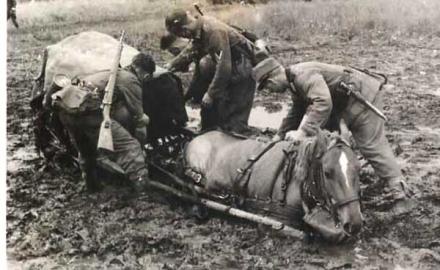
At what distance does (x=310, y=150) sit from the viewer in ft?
11.4

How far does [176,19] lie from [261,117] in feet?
3.01

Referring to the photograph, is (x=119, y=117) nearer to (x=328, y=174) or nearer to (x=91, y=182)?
(x=91, y=182)

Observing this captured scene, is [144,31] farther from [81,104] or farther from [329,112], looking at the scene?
[329,112]

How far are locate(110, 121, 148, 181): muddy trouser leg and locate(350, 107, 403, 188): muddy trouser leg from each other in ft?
3.94

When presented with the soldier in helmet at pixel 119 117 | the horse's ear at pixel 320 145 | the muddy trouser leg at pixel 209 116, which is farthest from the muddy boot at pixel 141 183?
the horse's ear at pixel 320 145

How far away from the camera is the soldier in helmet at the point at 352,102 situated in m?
3.91

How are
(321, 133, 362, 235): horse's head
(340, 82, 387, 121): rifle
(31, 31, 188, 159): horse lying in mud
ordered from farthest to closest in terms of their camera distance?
(31, 31, 188, 159): horse lying in mud < (340, 82, 387, 121): rifle < (321, 133, 362, 235): horse's head

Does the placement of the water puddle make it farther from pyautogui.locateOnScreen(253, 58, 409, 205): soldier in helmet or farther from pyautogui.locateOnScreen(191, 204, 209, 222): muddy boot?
pyautogui.locateOnScreen(191, 204, 209, 222): muddy boot

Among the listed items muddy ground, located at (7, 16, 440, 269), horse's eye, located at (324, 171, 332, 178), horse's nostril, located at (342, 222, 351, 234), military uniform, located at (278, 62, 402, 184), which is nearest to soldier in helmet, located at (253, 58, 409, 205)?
military uniform, located at (278, 62, 402, 184)

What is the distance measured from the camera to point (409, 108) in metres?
4.74

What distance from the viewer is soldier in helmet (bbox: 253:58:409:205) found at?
391cm

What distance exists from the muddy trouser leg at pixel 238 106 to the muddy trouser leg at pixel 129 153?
68 centimetres

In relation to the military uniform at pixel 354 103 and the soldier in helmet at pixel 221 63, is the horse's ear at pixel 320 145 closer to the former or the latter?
the military uniform at pixel 354 103

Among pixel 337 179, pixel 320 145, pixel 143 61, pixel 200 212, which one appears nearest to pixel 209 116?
pixel 143 61
